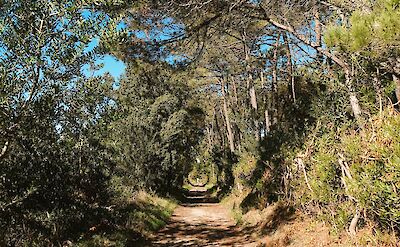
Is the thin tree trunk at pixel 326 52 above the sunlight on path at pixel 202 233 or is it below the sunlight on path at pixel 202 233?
above

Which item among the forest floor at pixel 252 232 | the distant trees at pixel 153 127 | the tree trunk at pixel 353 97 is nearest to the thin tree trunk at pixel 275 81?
the distant trees at pixel 153 127

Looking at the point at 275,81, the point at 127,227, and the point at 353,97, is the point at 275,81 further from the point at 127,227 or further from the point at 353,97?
the point at 127,227

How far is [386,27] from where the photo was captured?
192 inches

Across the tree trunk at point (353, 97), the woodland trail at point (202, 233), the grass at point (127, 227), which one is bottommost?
the woodland trail at point (202, 233)

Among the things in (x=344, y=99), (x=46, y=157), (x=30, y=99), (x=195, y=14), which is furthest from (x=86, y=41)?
→ (x=344, y=99)

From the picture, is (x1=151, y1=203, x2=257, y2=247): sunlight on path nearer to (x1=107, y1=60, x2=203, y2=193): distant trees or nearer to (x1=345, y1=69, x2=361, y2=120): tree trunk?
(x1=107, y1=60, x2=203, y2=193): distant trees

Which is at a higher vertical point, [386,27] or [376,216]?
[386,27]

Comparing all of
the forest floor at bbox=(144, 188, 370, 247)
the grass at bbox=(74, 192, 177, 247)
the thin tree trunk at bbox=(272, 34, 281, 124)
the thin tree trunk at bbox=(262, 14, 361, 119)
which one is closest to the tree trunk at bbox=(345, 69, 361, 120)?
the thin tree trunk at bbox=(262, 14, 361, 119)

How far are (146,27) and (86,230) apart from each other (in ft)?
→ 17.2

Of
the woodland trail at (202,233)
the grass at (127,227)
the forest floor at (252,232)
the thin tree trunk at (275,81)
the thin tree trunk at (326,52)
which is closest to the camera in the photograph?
the forest floor at (252,232)

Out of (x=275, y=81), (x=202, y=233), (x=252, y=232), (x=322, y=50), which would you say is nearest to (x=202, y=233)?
(x=202, y=233)

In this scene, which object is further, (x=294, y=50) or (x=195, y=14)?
(x=294, y=50)

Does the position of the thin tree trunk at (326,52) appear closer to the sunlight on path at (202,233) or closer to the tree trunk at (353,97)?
the tree trunk at (353,97)

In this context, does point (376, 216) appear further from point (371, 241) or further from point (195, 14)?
point (195, 14)
